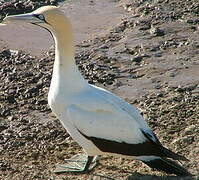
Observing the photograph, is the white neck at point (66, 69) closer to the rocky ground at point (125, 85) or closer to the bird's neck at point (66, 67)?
the bird's neck at point (66, 67)

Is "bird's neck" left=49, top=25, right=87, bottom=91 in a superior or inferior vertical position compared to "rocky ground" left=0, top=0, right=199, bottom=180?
superior

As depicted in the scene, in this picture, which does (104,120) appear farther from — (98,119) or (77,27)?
(77,27)

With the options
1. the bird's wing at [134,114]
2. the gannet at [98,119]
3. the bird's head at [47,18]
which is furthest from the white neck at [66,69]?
the bird's wing at [134,114]

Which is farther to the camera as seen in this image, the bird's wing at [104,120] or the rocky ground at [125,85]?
the rocky ground at [125,85]

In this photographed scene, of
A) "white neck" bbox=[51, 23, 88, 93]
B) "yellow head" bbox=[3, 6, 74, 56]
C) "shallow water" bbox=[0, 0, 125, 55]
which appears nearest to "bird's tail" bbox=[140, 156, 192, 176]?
"white neck" bbox=[51, 23, 88, 93]

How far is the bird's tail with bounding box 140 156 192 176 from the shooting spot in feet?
22.8

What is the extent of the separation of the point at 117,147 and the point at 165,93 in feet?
7.75

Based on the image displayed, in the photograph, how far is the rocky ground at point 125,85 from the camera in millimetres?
7727

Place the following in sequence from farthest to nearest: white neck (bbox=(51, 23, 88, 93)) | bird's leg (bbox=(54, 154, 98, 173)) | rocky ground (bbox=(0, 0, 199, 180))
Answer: rocky ground (bbox=(0, 0, 199, 180)) < bird's leg (bbox=(54, 154, 98, 173)) < white neck (bbox=(51, 23, 88, 93))

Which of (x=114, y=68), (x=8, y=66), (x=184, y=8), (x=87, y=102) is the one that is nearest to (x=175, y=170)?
(x=87, y=102)

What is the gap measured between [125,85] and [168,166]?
2785 mm

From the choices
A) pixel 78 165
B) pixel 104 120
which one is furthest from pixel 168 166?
pixel 78 165

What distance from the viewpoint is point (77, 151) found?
805 cm

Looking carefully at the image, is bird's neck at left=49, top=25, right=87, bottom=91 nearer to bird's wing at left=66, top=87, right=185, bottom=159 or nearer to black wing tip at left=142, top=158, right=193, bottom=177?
bird's wing at left=66, top=87, right=185, bottom=159
